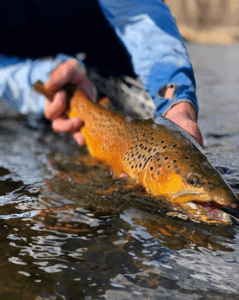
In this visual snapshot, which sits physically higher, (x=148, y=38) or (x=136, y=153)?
(x=148, y=38)

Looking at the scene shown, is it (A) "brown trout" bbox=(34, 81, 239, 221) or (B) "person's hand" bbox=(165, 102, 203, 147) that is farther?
(B) "person's hand" bbox=(165, 102, 203, 147)

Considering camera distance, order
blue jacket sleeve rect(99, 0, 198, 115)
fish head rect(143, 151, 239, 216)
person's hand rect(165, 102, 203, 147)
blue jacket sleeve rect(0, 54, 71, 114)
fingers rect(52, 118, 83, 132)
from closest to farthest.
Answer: fish head rect(143, 151, 239, 216), person's hand rect(165, 102, 203, 147), blue jacket sleeve rect(99, 0, 198, 115), fingers rect(52, 118, 83, 132), blue jacket sleeve rect(0, 54, 71, 114)

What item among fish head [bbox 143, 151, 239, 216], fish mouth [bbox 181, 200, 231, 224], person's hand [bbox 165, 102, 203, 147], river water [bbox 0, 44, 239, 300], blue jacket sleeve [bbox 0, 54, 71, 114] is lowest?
river water [bbox 0, 44, 239, 300]

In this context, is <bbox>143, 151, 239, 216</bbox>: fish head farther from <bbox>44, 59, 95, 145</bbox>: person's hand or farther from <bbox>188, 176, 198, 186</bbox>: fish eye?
<bbox>44, 59, 95, 145</bbox>: person's hand

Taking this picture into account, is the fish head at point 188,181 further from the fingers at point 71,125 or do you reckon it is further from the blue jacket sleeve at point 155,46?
the fingers at point 71,125

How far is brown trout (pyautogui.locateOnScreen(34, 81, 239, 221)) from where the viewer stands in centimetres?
113

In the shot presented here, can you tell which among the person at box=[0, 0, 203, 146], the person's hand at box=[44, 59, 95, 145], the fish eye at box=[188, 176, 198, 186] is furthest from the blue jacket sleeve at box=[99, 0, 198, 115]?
the fish eye at box=[188, 176, 198, 186]

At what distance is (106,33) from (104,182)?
1.91 m

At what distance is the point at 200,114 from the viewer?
3.90 metres

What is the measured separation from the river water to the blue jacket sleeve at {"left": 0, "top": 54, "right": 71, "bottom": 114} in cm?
111

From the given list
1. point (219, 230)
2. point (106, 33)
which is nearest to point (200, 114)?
point (106, 33)

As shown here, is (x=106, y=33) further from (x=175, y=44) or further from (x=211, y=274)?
(x=211, y=274)

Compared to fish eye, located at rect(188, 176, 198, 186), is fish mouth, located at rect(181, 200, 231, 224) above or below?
below

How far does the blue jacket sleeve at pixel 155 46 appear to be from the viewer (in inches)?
75.4
